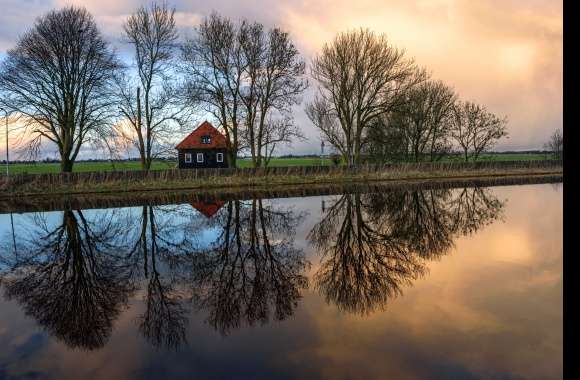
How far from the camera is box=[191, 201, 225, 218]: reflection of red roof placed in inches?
754

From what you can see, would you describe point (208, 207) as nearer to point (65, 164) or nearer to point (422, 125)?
point (65, 164)

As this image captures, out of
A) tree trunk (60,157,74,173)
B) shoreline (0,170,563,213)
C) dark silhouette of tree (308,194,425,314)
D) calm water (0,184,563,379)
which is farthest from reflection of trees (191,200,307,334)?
tree trunk (60,157,74,173)

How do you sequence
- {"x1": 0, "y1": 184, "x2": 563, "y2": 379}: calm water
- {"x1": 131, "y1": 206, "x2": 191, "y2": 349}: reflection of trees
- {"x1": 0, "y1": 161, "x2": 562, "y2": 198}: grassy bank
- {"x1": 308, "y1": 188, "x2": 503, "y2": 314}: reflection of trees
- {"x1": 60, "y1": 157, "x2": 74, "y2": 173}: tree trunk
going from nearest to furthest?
{"x1": 0, "y1": 184, "x2": 563, "y2": 379}: calm water < {"x1": 131, "y1": 206, "x2": 191, "y2": 349}: reflection of trees < {"x1": 308, "y1": 188, "x2": 503, "y2": 314}: reflection of trees < {"x1": 0, "y1": 161, "x2": 562, "y2": 198}: grassy bank < {"x1": 60, "y1": 157, "x2": 74, "y2": 173}: tree trunk

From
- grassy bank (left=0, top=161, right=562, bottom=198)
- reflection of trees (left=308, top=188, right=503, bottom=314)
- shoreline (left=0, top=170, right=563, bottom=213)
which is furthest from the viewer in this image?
grassy bank (left=0, top=161, right=562, bottom=198)

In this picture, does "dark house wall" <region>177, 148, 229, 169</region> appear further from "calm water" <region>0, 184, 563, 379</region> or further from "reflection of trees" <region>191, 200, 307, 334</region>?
"reflection of trees" <region>191, 200, 307, 334</region>

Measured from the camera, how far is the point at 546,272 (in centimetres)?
848

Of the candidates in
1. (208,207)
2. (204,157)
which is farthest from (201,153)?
(208,207)

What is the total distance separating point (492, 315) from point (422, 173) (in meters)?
38.5

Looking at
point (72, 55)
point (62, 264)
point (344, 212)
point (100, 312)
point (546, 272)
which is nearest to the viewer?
point (100, 312)

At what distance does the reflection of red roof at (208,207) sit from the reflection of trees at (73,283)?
17.0ft

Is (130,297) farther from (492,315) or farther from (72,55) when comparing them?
(72,55)

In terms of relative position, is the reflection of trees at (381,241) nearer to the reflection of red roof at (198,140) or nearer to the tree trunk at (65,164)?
the tree trunk at (65,164)

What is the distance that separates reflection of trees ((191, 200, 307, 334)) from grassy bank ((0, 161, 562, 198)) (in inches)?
736
